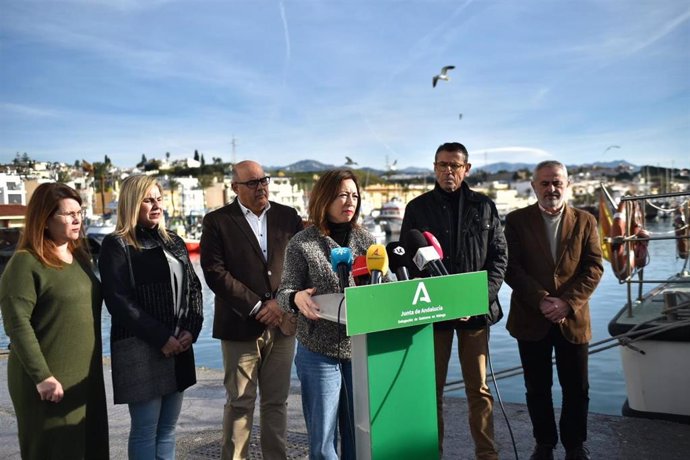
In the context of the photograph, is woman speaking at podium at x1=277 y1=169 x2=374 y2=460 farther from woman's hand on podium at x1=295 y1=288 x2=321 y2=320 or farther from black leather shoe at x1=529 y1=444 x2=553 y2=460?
black leather shoe at x1=529 y1=444 x2=553 y2=460

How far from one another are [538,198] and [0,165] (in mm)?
6096

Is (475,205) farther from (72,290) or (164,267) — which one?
(72,290)

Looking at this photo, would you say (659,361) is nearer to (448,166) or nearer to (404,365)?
(448,166)

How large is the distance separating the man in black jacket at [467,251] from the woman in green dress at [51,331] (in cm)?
186

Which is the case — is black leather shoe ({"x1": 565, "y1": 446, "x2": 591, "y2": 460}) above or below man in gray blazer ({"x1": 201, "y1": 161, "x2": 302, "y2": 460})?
below

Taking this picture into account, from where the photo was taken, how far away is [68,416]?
9.53ft

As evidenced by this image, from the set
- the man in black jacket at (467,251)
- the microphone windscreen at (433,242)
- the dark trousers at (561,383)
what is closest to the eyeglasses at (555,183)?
the man in black jacket at (467,251)

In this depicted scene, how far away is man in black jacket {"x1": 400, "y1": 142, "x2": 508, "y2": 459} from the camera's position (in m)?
3.66

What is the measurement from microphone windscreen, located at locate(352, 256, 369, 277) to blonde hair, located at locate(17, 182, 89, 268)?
144 cm

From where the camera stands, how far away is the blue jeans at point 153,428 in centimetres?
311

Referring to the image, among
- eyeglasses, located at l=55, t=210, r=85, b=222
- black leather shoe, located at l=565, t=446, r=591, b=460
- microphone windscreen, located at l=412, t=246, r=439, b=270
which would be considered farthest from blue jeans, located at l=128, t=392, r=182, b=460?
black leather shoe, located at l=565, t=446, r=591, b=460

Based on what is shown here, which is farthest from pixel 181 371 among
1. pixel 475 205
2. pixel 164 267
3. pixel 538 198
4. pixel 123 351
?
pixel 538 198

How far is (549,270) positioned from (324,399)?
1849 millimetres

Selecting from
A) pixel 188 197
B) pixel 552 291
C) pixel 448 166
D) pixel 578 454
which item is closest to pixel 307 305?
pixel 448 166
